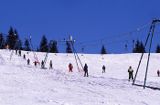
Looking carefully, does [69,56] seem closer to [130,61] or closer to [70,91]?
[130,61]

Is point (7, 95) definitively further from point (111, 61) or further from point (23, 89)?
point (111, 61)

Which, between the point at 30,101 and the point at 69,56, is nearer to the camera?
the point at 30,101

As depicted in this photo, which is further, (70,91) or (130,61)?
(130,61)

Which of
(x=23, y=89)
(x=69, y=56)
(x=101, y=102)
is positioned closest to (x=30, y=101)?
(x=101, y=102)

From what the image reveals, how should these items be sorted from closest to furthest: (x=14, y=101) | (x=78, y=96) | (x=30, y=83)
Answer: (x=14, y=101) → (x=78, y=96) → (x=30, y=83)

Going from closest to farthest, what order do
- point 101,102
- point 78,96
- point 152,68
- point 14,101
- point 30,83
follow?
point 14,101
point 101,102
point 78,96
point 30,83
point 152,68

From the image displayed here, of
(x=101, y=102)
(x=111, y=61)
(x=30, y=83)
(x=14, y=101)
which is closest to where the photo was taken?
(x=14, y=101)

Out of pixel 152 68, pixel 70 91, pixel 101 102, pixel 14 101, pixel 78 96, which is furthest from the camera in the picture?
pixel 152 68

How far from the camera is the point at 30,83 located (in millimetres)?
31438

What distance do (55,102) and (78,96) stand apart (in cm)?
363

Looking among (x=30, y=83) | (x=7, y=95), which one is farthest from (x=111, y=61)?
(x=7, y=95)

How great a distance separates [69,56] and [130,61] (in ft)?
38.9

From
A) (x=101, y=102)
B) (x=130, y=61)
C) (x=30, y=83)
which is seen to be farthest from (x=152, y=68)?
(x=101, y=102)

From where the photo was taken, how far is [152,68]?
301ft
